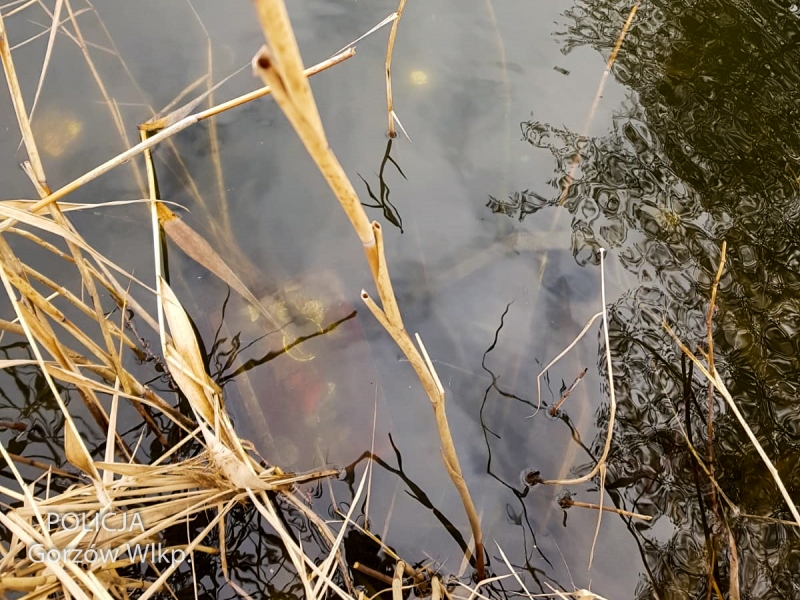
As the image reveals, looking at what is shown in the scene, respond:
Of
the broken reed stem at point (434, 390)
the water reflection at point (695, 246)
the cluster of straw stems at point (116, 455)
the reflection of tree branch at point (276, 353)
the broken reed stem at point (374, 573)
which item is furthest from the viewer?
the reflection of tree branch at point (276, 353)

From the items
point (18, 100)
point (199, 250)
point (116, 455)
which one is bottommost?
point (116, 455)

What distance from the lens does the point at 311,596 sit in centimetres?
104

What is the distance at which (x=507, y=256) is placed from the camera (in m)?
1.69

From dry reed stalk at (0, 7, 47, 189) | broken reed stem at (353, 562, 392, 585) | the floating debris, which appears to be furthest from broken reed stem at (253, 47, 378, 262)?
the floating debris

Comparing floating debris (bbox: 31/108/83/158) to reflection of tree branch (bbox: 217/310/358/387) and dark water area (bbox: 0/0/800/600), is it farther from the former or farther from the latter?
reflection of tree branch (bbox: 217/310/358/387)

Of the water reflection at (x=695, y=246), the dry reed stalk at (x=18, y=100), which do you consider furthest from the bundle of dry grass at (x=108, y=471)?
the water reflection at (x=695, y=246)

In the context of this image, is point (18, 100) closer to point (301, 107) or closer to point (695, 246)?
point (301, 107)

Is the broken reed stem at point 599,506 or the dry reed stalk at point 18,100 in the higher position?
the dry reed stalk at point 18,100

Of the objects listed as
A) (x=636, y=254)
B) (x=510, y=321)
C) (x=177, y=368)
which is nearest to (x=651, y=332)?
(x=636, y=254)

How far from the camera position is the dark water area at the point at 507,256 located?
1.35 m

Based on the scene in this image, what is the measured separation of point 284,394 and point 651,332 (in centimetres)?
103

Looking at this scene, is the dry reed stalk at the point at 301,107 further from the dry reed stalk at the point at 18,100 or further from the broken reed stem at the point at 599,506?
the broken reed stem at the point at 599,506

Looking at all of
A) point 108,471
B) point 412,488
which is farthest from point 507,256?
point 108,471

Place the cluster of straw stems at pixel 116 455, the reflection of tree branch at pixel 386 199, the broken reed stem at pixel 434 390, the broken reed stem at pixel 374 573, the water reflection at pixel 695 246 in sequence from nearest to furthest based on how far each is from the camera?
the broken reed stem at pixel 434 390, the cluster of straw stems at pixel 116 455, the broken reed stem at pixel 374 573, the water reflection at pixel 695 246, the reflection of tree branch at pixel 386 199
